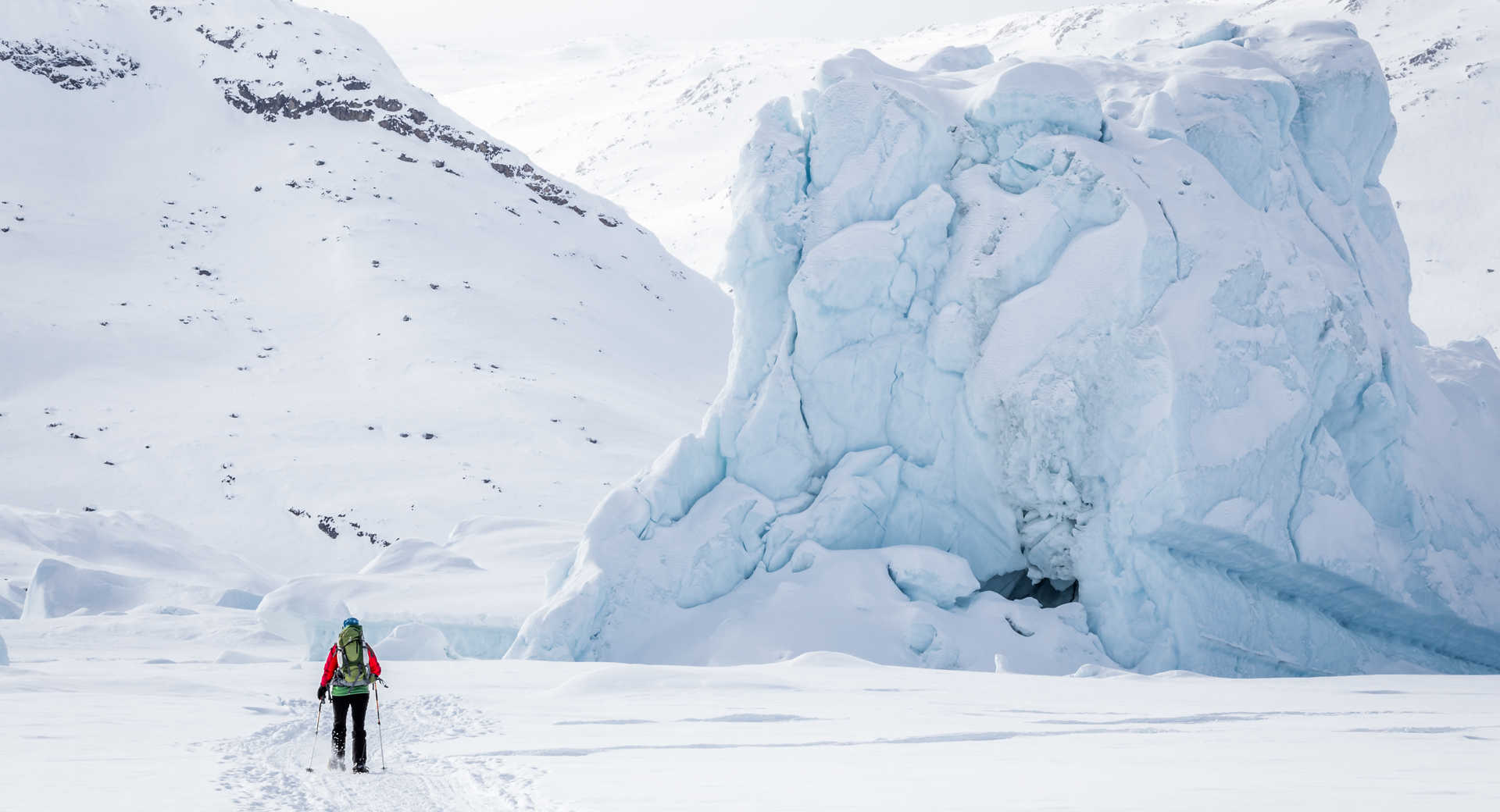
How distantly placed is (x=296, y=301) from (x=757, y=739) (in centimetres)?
3719

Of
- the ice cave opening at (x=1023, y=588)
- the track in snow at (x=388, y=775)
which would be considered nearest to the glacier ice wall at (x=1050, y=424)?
the ice cave opening at (x=1023, y=588)

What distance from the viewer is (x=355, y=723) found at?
780 centimetres

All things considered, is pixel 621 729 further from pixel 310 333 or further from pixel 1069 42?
pixel 1069 42

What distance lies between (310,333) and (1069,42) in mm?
95381

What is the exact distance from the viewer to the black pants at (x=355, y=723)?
764cm

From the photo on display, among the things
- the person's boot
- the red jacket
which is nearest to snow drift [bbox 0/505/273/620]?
the red jacket

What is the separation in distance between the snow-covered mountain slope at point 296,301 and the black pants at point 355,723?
64.9 feet

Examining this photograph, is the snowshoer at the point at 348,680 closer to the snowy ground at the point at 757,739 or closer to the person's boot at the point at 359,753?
the person's boot at the point at 359,753

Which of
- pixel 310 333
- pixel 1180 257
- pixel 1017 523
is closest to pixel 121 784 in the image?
pixel 1017 523

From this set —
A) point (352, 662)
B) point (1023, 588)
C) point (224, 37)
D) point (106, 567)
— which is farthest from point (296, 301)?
point (352, 662)

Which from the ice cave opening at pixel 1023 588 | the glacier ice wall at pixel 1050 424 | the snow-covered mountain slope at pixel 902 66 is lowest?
the snow-covered mountain slope at pixel 902 66

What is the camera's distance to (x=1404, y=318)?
59.5ft

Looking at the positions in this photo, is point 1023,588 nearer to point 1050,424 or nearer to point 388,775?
point 1050,424

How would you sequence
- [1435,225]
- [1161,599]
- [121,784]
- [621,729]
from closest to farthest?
[121,784], [621,729], [1161,599], [1435,225]
